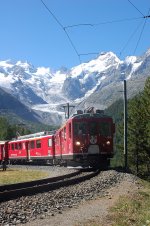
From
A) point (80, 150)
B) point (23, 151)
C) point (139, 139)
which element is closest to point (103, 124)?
point (80, 150)

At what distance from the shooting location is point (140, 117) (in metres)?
60.2

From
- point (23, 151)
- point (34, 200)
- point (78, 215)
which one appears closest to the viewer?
point (78, 215)

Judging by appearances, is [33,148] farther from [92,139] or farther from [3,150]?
[92,139]

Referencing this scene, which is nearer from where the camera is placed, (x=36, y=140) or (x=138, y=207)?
(x=138, y=207)

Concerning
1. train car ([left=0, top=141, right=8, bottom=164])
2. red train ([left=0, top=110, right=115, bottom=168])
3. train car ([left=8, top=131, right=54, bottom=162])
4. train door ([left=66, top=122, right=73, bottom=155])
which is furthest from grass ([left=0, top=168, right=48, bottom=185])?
train car ([left=0, top=141, right=8, bottom=164])

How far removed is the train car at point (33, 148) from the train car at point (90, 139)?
1056cm

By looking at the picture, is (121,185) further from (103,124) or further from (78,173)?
(103,124)

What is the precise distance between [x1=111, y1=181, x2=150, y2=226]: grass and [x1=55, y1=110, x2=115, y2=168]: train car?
608 inches

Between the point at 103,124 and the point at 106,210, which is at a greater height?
the point at 103,124

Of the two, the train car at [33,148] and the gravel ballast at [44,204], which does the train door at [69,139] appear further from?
the gravel ballast at [44,204]

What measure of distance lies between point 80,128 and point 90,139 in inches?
41.2

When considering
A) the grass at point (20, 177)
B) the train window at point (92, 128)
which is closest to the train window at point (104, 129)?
the train window at point (92, 128)

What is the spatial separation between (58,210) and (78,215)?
1056 millimetres

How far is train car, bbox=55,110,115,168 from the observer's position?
32.1 metres
